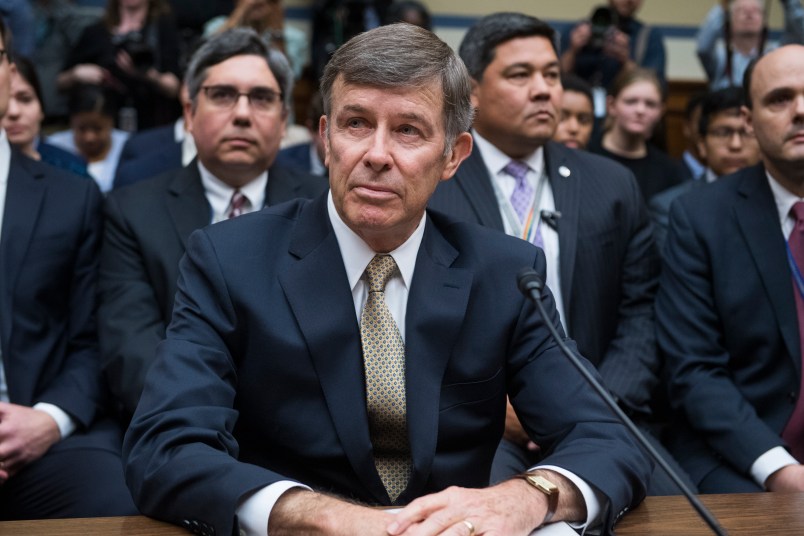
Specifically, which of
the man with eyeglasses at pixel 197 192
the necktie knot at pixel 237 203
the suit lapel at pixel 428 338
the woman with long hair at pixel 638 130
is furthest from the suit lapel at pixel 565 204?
the woman with long hair at pixel 638 130

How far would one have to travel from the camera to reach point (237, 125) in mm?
3094

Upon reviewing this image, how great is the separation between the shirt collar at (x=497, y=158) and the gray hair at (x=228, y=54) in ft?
2.22

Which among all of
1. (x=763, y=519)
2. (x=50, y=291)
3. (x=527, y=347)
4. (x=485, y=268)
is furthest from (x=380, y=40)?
(x=50, y=291)

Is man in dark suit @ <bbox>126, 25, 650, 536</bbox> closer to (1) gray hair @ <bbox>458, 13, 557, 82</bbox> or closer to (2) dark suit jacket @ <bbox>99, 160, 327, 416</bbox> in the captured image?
(2) dark suit jacket @ <bbox>99, 160, 327, 416</bbox>

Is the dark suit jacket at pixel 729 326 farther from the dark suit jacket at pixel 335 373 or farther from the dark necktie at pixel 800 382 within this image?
the dark suit jacket at pixel 335 373

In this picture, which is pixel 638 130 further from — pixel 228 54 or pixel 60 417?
pixel 60 417

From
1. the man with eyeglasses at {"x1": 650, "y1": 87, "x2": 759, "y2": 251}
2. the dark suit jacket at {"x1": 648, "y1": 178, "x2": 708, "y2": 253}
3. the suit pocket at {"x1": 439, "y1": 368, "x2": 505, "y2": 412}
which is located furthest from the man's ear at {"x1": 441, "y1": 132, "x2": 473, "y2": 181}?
the man with eyeglasses at {"x1": 650, "y1": 87, "x2": 759, "y2": 251}

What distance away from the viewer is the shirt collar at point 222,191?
311 centimetres

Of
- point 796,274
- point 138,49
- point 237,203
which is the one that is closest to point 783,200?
point 796,274

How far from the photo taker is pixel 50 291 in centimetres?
272

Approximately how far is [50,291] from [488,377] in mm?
1388

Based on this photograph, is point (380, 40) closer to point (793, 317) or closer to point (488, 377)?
point (488, 377)

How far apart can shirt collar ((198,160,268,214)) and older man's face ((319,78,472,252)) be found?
126cm

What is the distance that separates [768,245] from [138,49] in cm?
362
